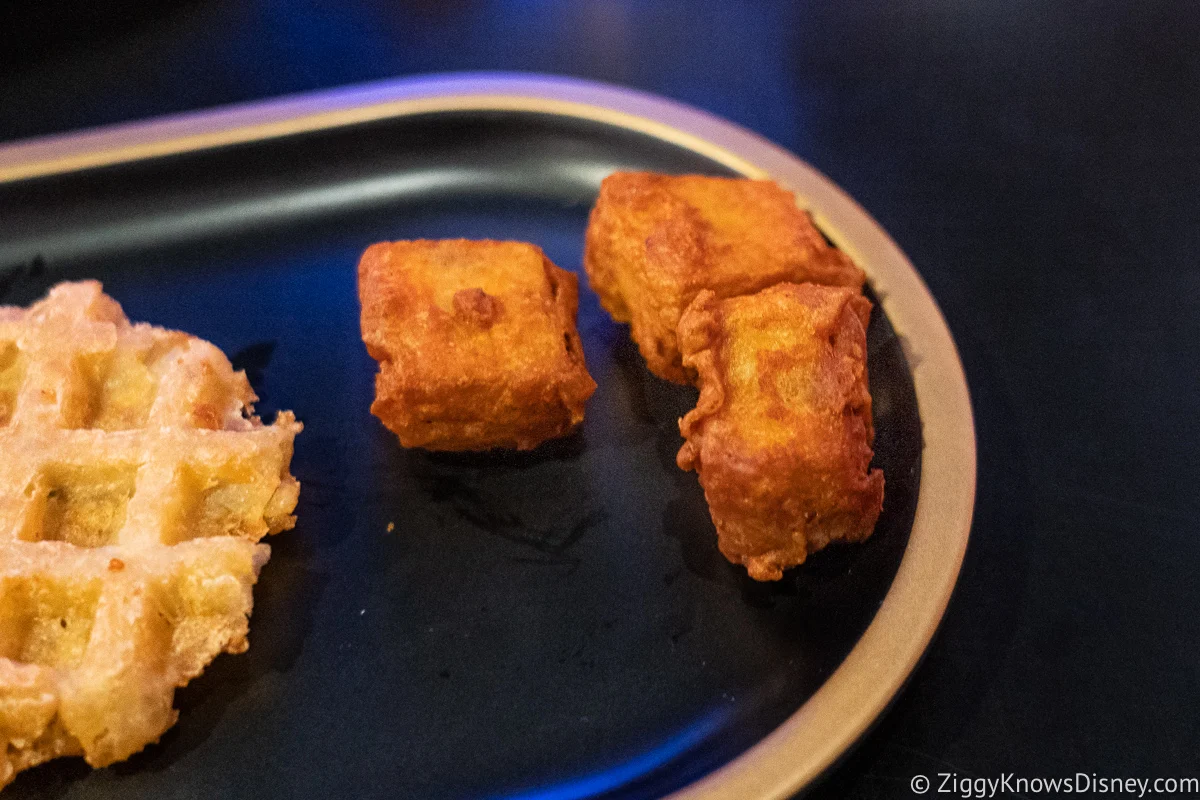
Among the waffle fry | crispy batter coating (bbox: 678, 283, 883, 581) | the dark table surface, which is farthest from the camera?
the dark table surface

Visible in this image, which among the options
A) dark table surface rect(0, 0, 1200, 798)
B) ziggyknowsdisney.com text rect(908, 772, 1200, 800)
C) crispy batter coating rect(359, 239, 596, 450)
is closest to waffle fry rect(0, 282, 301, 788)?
crispy batter coating rect(359, 239, 596, 450)

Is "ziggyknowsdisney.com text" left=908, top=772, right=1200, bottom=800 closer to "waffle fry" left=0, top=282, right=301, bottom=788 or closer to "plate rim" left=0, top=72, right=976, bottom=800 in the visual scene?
"plate rim" left=0, top=72, right=976, bottom=800

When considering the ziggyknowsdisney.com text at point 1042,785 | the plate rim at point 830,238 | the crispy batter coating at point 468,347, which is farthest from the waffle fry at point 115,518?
the ziggyknowsdisney.com text at point 1042,785

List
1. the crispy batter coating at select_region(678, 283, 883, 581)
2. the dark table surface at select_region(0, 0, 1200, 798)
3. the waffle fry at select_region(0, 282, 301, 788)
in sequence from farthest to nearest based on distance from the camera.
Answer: the dark table surface at select_region(0, 0, 1200, 798)
the crispy batter coating at select_region(678, 283, 883, 581)
the waffle fry at select_region(0, 282, 301, 788)

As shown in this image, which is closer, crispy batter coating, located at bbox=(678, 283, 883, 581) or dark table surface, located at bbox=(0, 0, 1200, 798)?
crispy batter coating, located at bbox=(678, 283, 883, 581)

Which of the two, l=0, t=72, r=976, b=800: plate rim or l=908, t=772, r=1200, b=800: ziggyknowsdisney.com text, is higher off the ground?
l=0, t=72, r=976, b=800: plate rim

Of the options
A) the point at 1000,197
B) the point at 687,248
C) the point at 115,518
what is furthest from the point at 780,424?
the point at 1000,197

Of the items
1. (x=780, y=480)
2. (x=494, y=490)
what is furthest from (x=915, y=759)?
(x=494, y=490)
